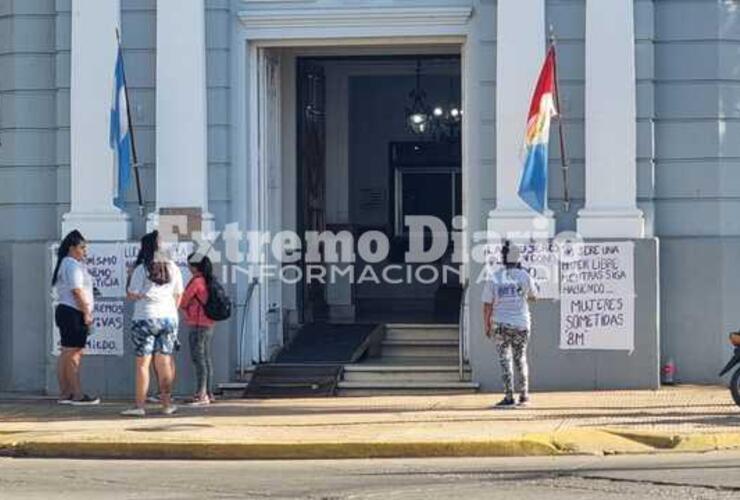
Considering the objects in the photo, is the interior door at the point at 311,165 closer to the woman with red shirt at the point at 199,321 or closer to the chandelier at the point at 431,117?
the chandelier at the point at 431,117

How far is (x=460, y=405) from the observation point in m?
14.8

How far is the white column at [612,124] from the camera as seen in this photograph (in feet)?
51.3

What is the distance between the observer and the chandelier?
22.5 meters

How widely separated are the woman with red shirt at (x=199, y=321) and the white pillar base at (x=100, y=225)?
1.37 meters

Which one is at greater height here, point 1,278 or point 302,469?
point 1,278

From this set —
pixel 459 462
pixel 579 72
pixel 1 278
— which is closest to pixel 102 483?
pixel 459 462

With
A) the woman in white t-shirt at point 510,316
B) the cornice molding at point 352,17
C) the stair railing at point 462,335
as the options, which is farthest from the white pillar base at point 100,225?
the woman in white t-shirt at point 510,316

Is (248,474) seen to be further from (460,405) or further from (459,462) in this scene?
(460,405)

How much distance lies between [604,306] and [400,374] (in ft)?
8.18

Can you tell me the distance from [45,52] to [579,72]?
622cm

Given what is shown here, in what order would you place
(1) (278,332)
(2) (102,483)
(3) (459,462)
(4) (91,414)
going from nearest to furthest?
1. (2) (102,483)
2. (3) (459,462)
3. (4) (91,414)
4. (1) (278,332)

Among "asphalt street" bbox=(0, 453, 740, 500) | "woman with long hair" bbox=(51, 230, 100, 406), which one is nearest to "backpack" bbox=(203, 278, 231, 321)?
"woman with long hair" bbox=(51, 230, 100, 406)

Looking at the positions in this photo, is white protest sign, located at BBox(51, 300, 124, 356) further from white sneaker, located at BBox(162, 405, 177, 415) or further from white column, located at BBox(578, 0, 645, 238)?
white column, located at BBox(578, 0, 645, 238)

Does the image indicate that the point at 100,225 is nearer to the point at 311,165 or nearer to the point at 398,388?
the point at 398,388
